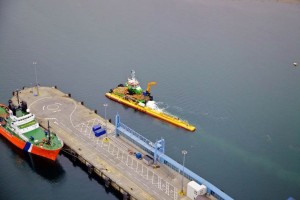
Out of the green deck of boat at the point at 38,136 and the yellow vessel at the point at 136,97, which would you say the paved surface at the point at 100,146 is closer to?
the green deck of boat at the point at 38,136

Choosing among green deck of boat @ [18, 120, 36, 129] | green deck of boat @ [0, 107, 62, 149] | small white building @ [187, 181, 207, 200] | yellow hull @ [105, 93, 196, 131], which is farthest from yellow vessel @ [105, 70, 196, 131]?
small white building @ [187, 181, 207, 200]

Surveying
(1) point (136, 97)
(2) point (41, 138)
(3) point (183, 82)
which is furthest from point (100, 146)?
(3) point (183, 82)

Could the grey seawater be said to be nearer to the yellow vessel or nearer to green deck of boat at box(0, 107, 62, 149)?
the yellow vessel

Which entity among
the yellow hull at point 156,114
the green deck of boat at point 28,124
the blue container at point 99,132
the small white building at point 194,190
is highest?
the yellow hull at point 156,114

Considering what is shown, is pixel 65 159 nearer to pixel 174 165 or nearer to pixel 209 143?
pixel 174 165

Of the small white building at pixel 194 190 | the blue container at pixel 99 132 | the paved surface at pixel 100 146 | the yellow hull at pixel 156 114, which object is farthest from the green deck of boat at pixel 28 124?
the small white building at pixel 194 190

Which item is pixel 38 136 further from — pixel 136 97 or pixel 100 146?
pixel 136 97
